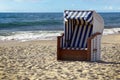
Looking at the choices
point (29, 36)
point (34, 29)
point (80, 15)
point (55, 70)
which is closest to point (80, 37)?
point (80, 15)

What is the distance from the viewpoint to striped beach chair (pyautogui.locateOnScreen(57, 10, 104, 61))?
941cm

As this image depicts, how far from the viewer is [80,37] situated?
10.1m

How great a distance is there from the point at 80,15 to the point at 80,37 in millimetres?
795

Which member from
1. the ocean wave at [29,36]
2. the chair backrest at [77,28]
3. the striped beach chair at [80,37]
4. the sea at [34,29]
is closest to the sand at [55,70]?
the striped beach chair at [80,37]

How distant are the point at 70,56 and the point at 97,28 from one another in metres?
1.20

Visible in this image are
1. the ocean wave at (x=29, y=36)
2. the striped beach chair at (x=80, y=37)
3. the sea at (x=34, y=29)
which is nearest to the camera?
the striped beach chair at (x=80, y=37)

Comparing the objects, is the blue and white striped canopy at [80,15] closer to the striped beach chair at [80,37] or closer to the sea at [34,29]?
the striped beach chair at [80,37]

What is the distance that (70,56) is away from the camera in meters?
9.62

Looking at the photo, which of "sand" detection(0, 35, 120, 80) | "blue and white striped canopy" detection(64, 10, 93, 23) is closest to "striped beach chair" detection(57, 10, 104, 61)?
"blue and white striped canopy" detection(64, 10, 93, 23)

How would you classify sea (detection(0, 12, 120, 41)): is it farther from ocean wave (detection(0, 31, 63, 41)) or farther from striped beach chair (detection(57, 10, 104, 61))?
striped beach chair (detection(57, 10, 104, 61))

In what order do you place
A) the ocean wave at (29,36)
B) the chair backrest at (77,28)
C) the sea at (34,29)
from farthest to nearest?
the sea at (34,29)
the ocean wave at (29,36)
the chair backrest at (77,28)

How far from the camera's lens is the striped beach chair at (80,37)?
941 centimetres

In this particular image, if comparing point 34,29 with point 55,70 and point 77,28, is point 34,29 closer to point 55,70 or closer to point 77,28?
point 77,28

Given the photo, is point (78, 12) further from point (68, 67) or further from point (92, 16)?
point (68, 67)
